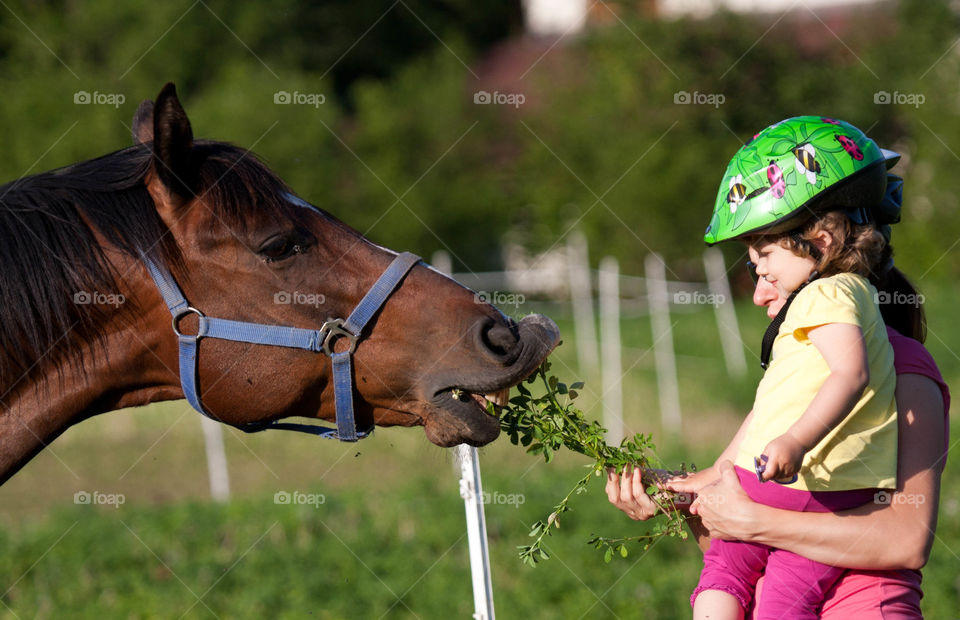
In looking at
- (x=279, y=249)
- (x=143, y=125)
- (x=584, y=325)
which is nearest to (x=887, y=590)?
(x=279, y=249)

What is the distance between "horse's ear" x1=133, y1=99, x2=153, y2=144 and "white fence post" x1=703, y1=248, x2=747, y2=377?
343 inches

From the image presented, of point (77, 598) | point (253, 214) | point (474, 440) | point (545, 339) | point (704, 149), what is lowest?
point (77, 598)

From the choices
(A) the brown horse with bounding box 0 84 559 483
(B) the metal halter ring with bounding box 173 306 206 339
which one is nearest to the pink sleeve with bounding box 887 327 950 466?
(A) the brown horse with bounding box 0 84 559 483

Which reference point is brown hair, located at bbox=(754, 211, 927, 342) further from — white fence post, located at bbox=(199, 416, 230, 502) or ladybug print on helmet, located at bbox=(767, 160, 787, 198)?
white fence post, located at bbox=(199, 416, 230, 502)

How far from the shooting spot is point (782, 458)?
1.86m

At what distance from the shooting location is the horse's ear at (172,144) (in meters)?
2.30

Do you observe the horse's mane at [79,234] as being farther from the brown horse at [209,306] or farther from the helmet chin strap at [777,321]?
the helmet chin strap at [777,321]

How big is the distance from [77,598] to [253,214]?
158 inches

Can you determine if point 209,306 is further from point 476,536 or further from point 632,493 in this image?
point 632,493

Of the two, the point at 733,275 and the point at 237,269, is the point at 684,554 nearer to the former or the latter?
the point at 237,269

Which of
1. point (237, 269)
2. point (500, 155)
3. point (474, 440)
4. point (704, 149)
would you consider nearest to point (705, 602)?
point (474, 440)

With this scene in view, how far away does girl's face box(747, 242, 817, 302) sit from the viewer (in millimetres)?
2227

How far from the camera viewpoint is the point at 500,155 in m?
27.7

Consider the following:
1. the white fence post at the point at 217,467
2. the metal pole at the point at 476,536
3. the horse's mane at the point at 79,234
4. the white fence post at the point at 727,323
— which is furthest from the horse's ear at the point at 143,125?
the white fence post at the point at 727,323
